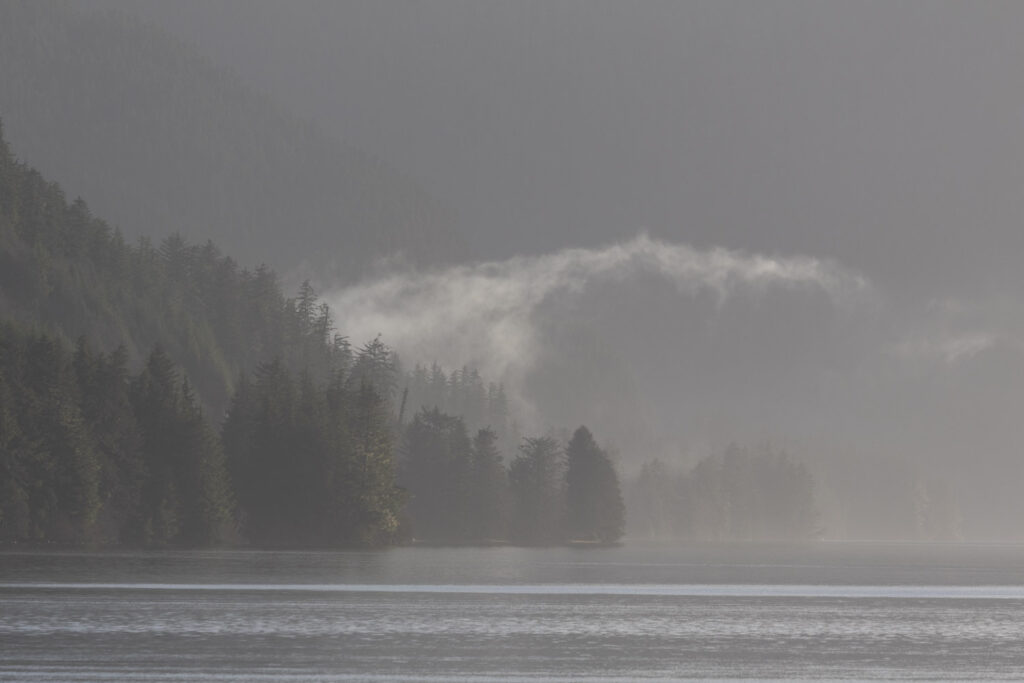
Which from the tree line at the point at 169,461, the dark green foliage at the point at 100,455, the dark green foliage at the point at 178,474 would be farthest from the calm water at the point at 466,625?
the dark green foliage at the point at 178,474

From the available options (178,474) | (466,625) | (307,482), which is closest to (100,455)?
(178,474)

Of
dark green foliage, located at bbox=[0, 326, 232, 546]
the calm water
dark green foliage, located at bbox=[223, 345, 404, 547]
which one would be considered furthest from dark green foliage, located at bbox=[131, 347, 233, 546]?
the calm water

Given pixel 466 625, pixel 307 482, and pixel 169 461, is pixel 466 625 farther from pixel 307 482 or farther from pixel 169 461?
pixel 307 482

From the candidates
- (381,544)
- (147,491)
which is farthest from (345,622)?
(381,544)

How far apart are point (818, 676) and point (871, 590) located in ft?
217

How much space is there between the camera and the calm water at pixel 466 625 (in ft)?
165

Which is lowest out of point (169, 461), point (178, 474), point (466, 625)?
point (466, 625)

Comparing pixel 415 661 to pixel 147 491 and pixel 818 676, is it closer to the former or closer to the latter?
pixel 818 676

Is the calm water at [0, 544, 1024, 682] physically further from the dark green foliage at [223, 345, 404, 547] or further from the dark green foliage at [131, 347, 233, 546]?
the dark green foliage at [223, 345, 404, 547]

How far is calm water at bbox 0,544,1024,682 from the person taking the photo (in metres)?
50.4

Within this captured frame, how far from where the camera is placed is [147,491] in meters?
157

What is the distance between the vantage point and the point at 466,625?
69312mm

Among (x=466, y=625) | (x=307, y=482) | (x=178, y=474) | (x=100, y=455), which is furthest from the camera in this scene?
(x=307, y=482)

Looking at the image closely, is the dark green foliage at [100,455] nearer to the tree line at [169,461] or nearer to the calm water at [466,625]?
the tree line at [169,461]
